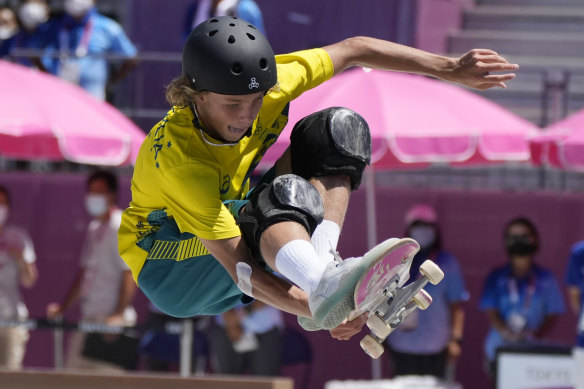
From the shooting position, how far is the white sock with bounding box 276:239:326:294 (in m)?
4.19

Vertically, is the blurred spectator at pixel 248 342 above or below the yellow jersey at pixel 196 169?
below

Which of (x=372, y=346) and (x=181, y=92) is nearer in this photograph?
(x=372, y=346)

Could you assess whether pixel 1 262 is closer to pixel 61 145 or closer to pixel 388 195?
pixel 61 145

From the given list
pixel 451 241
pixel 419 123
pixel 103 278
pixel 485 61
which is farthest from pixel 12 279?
pixel 485 61

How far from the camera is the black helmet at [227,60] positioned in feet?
14.3

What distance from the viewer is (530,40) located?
485 inches

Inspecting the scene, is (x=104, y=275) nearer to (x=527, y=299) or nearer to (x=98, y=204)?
(x=98, y=204)

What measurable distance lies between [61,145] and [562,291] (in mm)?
4687

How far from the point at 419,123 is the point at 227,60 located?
470 centimetres

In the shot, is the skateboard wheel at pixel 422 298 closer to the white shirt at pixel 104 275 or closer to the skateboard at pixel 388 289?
the skateboard at pixel 388 289

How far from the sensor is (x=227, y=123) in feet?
14.7

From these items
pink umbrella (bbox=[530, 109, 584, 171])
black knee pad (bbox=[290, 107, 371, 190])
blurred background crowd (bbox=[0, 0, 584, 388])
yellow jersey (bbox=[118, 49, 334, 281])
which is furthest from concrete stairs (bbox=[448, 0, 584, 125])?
black knee pad (bbox=[290, 107, 371, 190])

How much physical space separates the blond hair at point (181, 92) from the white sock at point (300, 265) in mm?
754

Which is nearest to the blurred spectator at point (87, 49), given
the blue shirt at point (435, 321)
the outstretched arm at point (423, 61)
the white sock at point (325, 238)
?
the blue shirt at point (435, 321)
